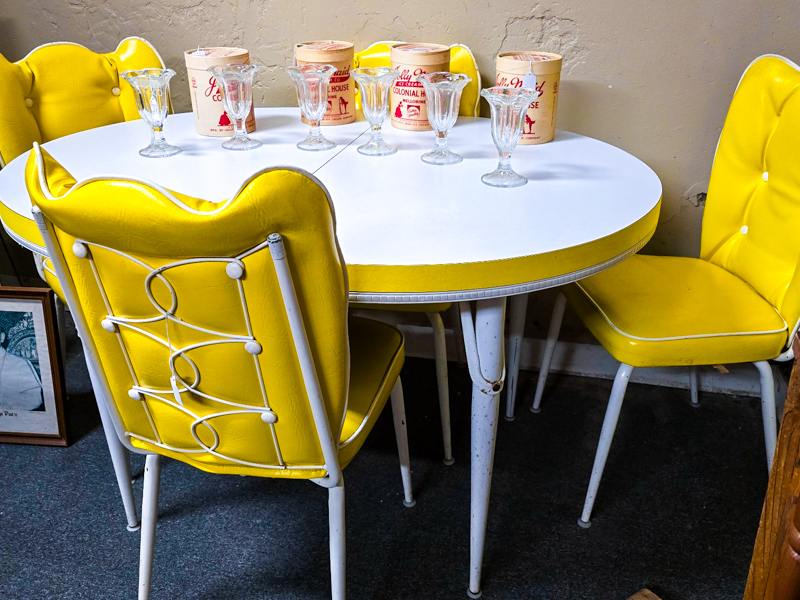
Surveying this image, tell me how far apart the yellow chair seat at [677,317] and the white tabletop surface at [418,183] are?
26 centimetres

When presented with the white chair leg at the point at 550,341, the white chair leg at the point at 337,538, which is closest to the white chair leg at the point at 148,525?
the white chair leg at the point at 337,538

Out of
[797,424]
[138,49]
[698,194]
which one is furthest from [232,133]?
[797,424]

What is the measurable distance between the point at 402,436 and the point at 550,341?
51 centimetres

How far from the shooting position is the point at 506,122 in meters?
1.23

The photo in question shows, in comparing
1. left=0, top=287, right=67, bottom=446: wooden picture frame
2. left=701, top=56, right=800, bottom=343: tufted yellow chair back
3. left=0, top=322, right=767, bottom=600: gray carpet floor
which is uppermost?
left=701, top=56, right=800, bottom=343: tufted yellow chair back

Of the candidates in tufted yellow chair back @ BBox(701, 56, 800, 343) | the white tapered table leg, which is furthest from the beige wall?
the white tapered table leg

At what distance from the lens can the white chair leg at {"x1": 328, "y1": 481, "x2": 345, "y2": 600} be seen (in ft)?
3.57

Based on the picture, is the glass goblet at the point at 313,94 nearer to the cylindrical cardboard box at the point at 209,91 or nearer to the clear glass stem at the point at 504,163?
the cylindrical cardboard box at the point at 209,91

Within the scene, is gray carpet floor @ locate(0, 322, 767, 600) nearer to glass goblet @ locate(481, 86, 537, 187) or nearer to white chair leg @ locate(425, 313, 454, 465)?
white chair leg @ locate(425, 313, 454, 465)

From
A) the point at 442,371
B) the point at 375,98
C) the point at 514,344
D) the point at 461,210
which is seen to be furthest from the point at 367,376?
the point at 514,344

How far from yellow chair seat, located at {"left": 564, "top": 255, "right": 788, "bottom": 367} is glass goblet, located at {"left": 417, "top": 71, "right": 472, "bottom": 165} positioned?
0.41m

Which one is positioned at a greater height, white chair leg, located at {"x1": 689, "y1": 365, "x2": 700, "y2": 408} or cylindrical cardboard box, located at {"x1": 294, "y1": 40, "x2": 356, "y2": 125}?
cylindrical cardboard box, located at {"x1": 294, "y1": 40, "x2": 356, "y2": 125}

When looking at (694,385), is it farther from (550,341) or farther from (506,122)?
(506,122)

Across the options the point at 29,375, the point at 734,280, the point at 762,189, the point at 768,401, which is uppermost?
the point at 762,189
